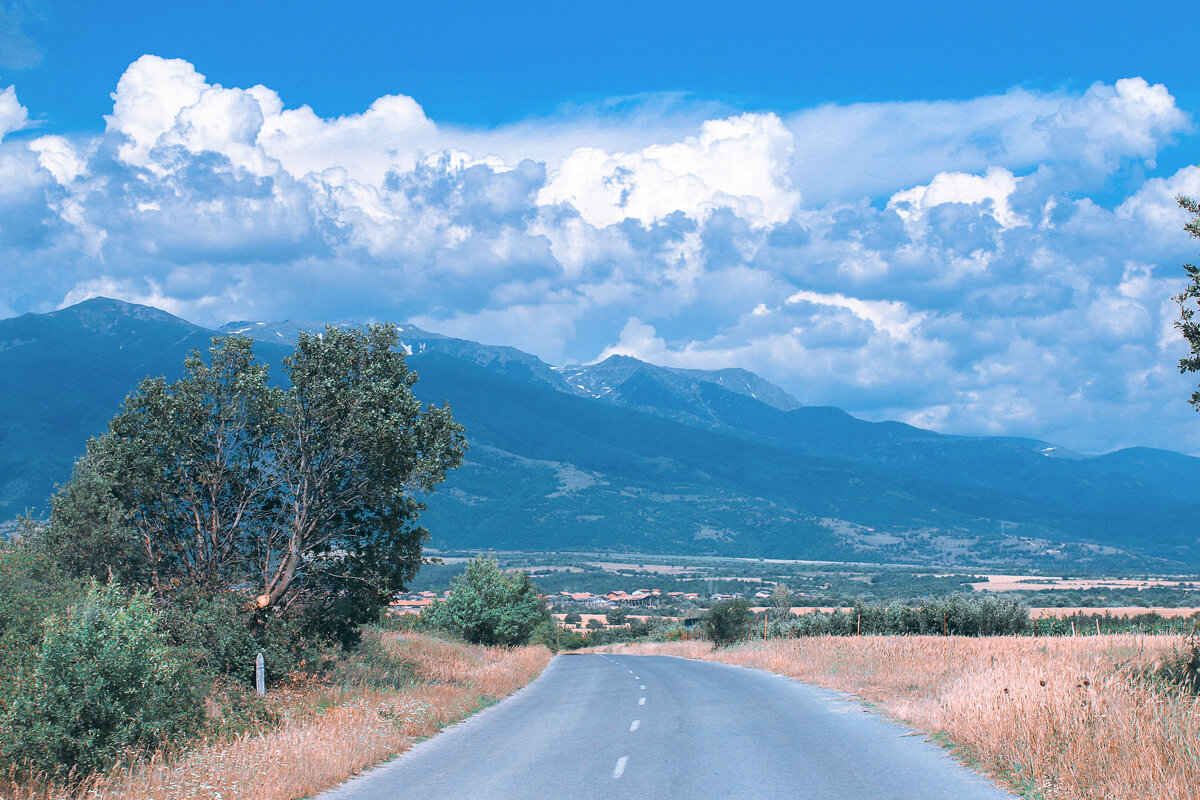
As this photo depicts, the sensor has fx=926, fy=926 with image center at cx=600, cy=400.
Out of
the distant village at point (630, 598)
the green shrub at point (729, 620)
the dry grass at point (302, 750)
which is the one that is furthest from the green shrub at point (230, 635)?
the distant village at point (630, 598)

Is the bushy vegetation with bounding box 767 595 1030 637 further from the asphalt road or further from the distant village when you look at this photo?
the distant village

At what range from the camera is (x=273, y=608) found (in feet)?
77.9

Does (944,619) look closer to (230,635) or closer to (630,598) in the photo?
(230,635)

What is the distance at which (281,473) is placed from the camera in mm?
25438

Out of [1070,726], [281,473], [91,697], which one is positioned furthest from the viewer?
[281,473]

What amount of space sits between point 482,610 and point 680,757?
127 feet

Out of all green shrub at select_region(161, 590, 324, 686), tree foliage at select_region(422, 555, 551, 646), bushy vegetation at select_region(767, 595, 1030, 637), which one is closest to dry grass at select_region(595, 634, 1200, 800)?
green shrub at select_region(161, 590, 324, 686)

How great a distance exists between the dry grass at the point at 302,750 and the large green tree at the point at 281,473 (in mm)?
3834

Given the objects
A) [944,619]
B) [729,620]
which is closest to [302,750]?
[944,619]

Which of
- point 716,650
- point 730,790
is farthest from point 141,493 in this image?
point 716,650

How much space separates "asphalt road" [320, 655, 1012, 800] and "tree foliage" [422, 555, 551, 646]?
93.2 feet

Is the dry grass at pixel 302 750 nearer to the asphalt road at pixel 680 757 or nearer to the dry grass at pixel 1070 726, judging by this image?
the asphalt road at pixel 680 757

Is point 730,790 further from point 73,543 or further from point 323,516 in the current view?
point 73,543

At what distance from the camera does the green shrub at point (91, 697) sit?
40.7ft
